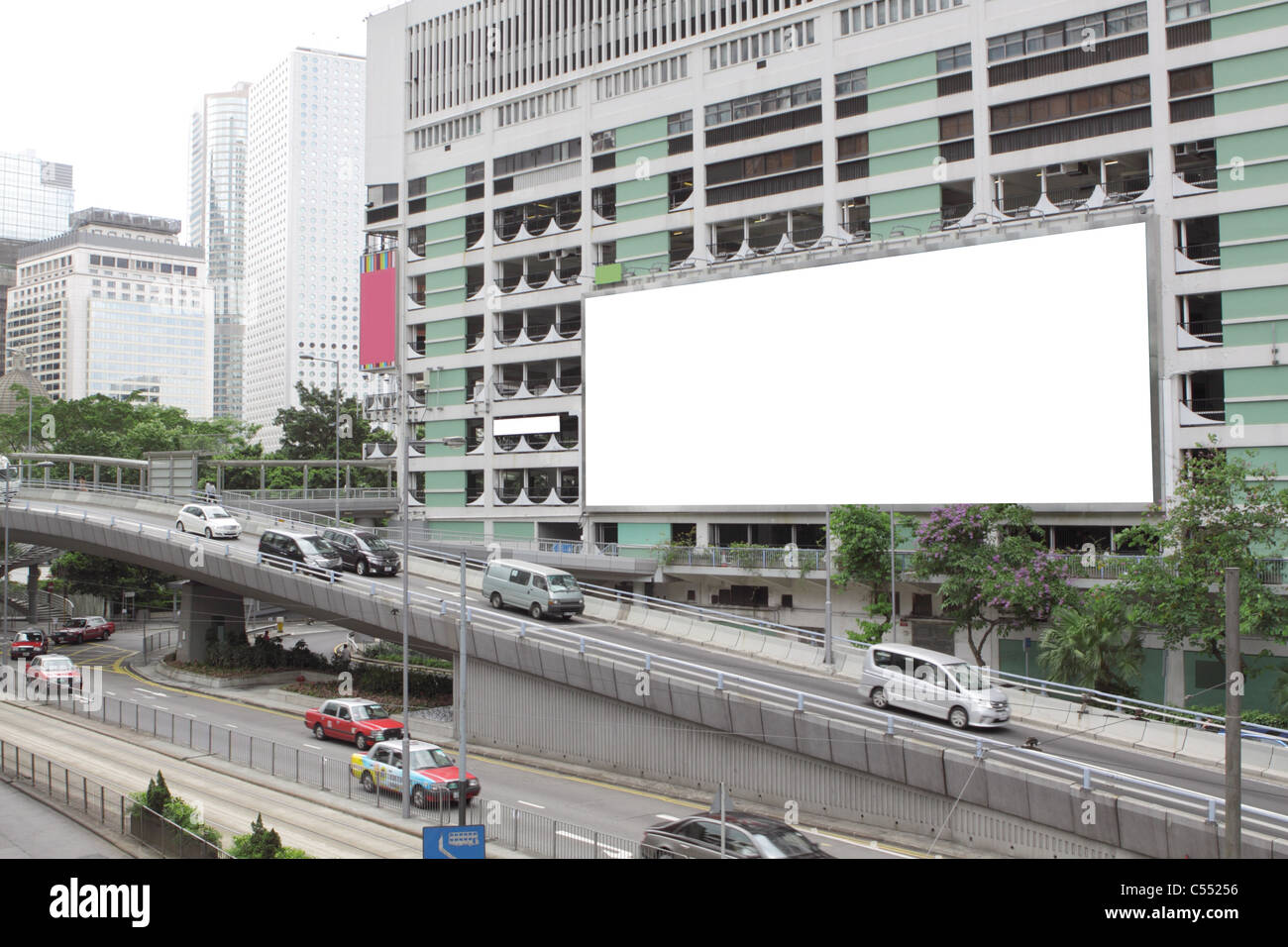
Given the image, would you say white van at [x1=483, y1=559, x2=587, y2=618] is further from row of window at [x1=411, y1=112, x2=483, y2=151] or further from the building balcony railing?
row of window at [x1=411, y1=112, x2=483, y2=151]

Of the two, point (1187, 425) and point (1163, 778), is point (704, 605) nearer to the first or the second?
point (1187, 425)

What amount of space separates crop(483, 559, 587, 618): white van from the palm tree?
16.7 metres

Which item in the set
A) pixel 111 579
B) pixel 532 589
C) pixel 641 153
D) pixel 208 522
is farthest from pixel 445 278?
pixel 111 579

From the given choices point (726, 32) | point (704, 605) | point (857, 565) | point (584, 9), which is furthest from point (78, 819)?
point (584, 9)

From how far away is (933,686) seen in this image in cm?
2689

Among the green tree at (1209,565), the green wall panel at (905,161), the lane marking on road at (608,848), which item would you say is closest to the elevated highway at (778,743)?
the lane marking on road at (608,848)

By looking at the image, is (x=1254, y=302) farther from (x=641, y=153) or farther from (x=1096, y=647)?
(x=641, y=153)

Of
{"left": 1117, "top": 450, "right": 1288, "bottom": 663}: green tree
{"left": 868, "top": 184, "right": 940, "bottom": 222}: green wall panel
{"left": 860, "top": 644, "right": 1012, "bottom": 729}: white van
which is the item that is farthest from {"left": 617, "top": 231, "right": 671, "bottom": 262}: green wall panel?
{"left": 860, "top": 644, "right": 1012, "bottom": 729}: white van

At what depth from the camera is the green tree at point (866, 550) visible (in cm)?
4166

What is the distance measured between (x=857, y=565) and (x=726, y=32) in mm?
31954

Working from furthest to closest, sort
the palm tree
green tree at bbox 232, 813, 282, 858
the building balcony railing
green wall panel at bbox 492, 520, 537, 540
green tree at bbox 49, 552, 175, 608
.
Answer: green tree at bbox 49, 552, 175, 608 → green wall panel at bbox 492, 520, 537, 540 → the building balcony railing → the palm tree → green tree at bbox 232, 813, 282, 858

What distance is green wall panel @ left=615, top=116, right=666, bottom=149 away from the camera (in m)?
58.9

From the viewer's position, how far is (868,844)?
22891 mm

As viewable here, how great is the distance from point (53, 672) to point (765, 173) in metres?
42.1
